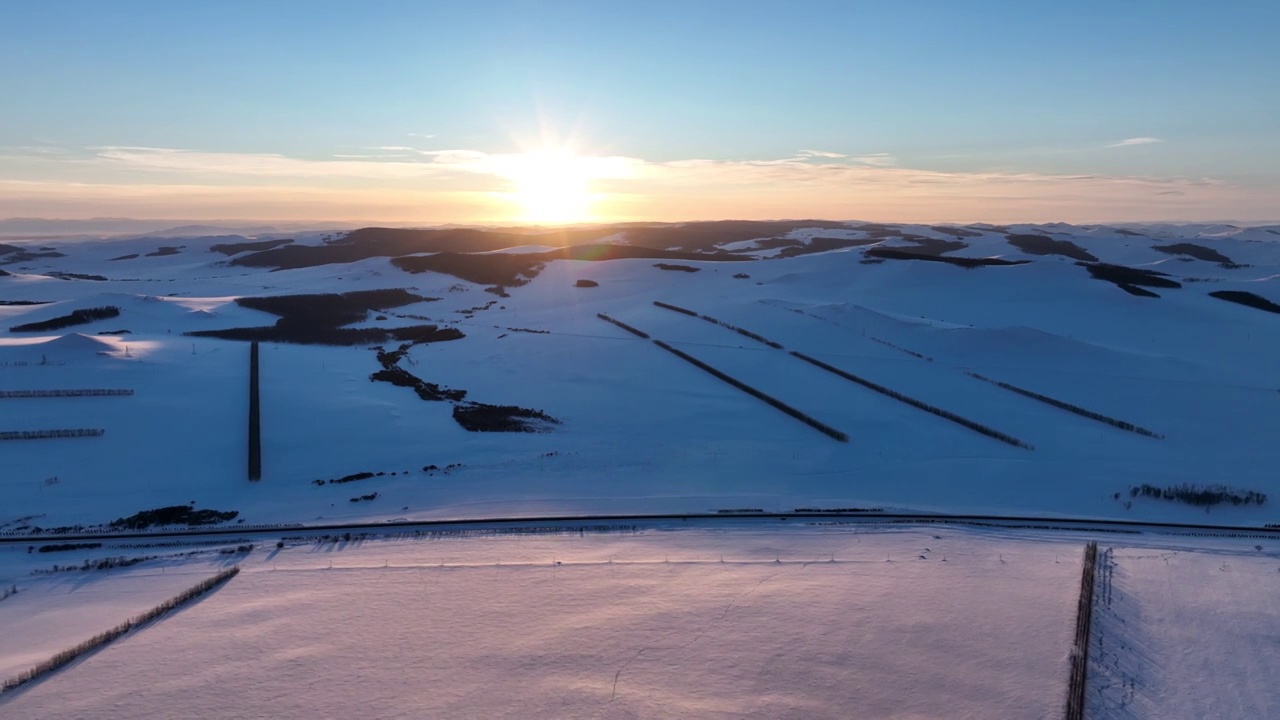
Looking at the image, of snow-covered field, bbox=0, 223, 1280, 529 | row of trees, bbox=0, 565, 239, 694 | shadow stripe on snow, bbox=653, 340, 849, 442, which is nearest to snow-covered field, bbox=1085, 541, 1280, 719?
snow-covered field, bbox=0, 223, 1280, 529

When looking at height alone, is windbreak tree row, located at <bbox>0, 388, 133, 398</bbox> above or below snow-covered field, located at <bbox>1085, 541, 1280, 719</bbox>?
above

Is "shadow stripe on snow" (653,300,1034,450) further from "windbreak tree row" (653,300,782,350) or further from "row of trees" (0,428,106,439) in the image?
"row of trees" (0,428,106,439)

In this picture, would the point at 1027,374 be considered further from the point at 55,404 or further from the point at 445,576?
the point at 55,404

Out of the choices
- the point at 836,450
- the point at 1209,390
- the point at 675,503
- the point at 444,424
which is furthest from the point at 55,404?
the point at 1209,390

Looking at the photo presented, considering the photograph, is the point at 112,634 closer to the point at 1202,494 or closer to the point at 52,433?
the point at 52,433

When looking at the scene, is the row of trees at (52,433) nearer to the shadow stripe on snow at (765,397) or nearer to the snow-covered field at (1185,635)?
the shadow stripe on snow at (765,397)
